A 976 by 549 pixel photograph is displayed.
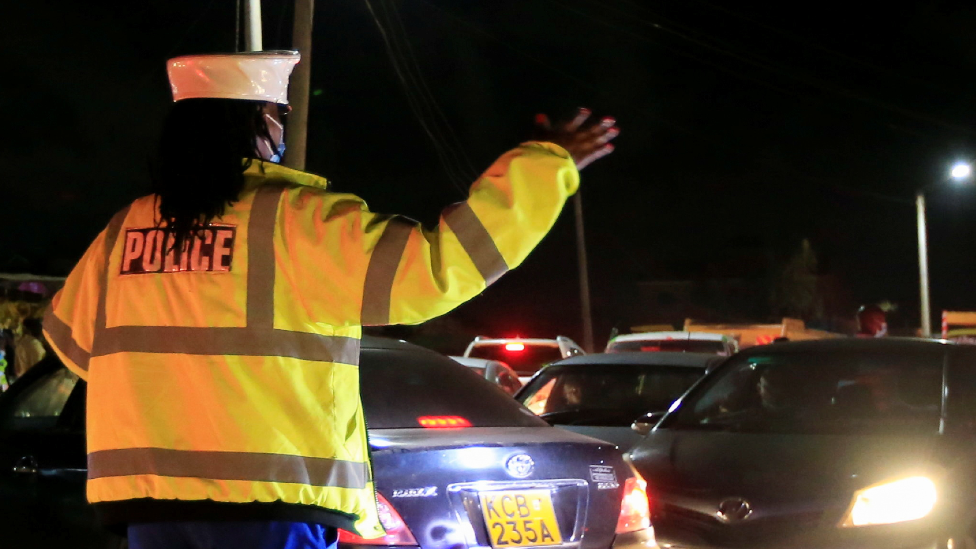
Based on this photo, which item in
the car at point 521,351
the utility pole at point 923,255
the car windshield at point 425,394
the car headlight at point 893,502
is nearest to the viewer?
the car windshield at point 425,394

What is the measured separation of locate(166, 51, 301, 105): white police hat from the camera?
2.42m

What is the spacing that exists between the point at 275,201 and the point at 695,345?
10.8m

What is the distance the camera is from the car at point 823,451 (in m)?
5.07

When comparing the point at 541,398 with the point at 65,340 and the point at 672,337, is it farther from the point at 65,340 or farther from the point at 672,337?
the point at 65,340

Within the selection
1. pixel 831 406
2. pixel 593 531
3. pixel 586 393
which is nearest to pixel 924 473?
pixel 831 406

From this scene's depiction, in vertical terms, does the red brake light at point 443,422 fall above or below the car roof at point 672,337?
below

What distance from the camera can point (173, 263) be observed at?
235 centimetres

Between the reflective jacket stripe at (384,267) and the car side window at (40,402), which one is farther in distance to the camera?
the car side window at (40,402)

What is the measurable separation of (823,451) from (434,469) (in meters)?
2.19

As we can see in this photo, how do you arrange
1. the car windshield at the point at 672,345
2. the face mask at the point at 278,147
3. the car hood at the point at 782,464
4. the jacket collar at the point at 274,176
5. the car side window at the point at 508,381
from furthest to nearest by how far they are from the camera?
the car windshield at the point at 672,345 < the car side window at the point at 508,381 < the car hood at the point at 782,464 < the face mask at the point at 278,147 < the jacket collar at the point at 274,176

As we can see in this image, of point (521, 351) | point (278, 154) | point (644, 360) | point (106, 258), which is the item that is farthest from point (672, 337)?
point (106, 258)

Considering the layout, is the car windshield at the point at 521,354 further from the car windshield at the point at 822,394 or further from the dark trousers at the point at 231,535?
the dark trousers at the point at 231,535

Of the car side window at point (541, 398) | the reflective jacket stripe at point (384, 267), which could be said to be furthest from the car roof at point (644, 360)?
the reflective jacket stripe at point (384, 267)

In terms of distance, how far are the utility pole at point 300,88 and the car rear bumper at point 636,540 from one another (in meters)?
6.60
